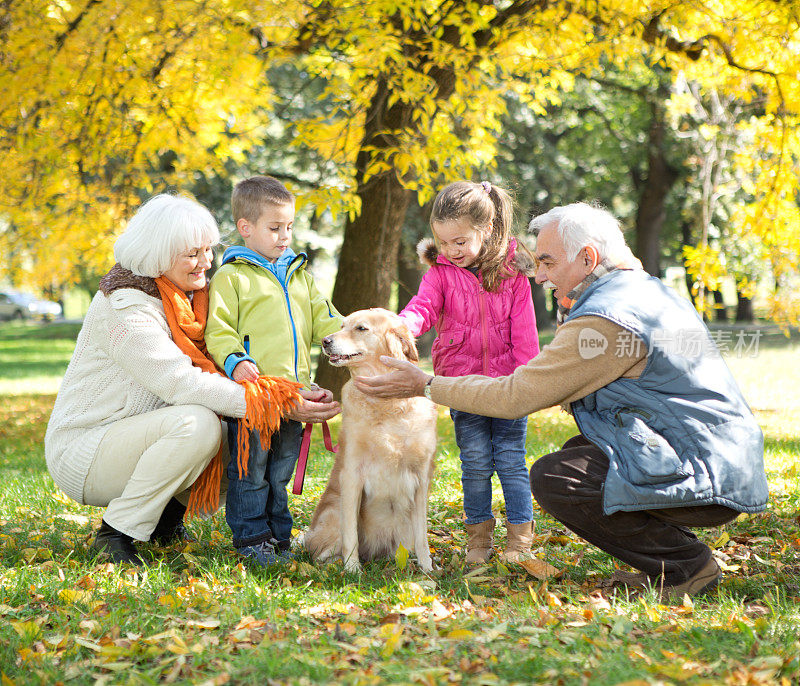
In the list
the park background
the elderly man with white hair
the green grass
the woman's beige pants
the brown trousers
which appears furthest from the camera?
the woman's beige pants

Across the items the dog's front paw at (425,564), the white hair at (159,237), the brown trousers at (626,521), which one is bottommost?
the dog's front paw at (425,564)

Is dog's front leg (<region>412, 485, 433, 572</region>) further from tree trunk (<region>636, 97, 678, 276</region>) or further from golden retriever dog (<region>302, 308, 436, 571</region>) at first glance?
tree trunk (<region>636, 97, 678, 276</region>)

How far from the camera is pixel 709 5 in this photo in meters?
7.81

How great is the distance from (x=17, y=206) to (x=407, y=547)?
19.9 feet

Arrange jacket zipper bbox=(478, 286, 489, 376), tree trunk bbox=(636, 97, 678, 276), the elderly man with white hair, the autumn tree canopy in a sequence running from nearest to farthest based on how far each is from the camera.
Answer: the elderly man with white hair → jacket zipper bbox=(478, 286, 489, 376) → the autumn tree canopy → tree trunk bbox=(636, 97, 678, 276)

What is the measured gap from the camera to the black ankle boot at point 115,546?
3.87 metres

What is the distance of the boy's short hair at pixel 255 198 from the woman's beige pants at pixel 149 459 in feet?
3.44

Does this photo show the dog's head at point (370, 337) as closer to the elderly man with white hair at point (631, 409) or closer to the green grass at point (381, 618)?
the elderly man with white hair at point (631, 409)

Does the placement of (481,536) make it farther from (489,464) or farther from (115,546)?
(115,546)

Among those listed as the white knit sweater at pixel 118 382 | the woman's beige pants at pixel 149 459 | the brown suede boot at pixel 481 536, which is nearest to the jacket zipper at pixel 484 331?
the brown suede boot at pixel 481 536

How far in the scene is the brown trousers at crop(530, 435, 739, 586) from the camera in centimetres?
346

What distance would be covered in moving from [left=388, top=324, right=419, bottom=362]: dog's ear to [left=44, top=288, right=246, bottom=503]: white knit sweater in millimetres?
784

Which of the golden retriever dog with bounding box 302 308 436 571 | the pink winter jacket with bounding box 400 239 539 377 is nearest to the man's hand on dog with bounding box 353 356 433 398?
the golden retriever dog with bounding box 302 308 436 571

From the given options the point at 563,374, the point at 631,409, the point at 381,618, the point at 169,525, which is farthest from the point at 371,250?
the point at 381,618
